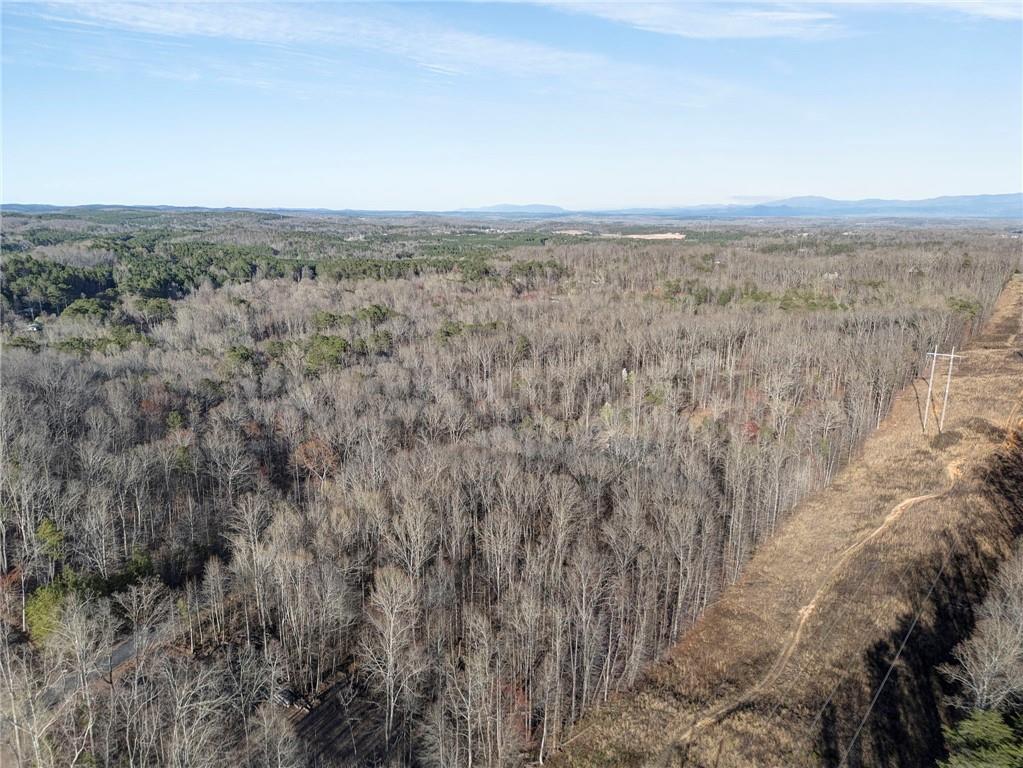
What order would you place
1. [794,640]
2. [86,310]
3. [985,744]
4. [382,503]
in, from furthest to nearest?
[86,310]
[382,503]
[794,640]
[985,744]

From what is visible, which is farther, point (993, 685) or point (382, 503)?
point (382, 503)

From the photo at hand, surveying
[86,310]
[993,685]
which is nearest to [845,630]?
[993,685]

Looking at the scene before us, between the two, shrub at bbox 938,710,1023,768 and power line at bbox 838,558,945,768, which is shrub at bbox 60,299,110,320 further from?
shrub at bbox 938,710,1023,768

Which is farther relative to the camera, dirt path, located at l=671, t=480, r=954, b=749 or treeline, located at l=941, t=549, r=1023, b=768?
dirt path, located at l=671, t=480, r=954, b=749

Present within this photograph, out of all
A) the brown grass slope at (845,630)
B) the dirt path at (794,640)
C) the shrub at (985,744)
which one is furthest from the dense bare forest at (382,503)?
the shrub at (985,744)

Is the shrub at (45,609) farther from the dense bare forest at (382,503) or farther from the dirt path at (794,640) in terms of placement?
the dirt path at (794,640)

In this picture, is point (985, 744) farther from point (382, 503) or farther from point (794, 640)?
point (382, 503)

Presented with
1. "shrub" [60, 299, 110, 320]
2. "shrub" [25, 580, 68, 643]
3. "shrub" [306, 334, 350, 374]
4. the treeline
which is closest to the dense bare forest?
"shrub" [25, 580, 68, 643]
